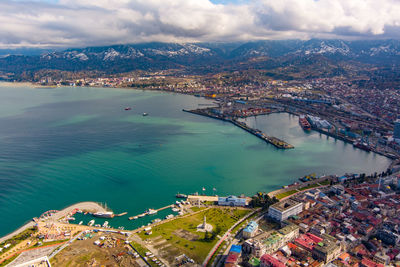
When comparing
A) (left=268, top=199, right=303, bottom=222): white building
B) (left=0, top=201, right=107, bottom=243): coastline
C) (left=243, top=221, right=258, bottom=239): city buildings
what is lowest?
(left=0, top=201, right=107, bottom=243): coastline

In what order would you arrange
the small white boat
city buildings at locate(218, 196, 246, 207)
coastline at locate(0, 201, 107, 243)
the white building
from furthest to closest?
city buildings at locate(218, 196, 246, 207), the small white boat, the white building, coastline at locate(0, 201, 107, 243)

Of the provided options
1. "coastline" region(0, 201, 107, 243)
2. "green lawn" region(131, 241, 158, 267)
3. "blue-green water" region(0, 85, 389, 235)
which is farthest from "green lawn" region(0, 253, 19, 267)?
"green lawn" region(131, 241, 158, 267)

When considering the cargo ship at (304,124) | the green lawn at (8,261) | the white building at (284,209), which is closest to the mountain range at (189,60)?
the cargo ship at (304,124)

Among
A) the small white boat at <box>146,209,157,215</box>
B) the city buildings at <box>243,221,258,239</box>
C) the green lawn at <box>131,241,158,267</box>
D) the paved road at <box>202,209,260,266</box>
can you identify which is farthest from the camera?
the small white boat at <box>146,209,157,215</box>

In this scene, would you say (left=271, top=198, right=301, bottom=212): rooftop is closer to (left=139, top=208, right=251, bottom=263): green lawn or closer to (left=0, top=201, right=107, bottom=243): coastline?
(left=139, top=208, right=251, bottom=263): green lawn

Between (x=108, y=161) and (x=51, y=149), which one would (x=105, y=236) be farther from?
(x=51, y=149)

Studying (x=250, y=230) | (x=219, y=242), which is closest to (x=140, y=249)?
A: (x=219, y=242)

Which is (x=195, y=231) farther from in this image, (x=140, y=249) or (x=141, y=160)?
(x=141, y=160)
